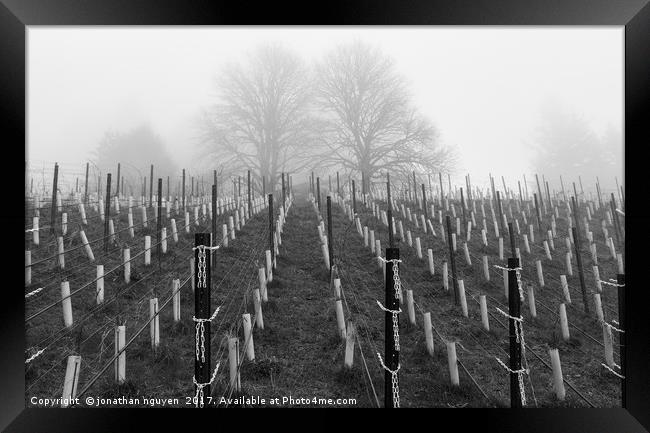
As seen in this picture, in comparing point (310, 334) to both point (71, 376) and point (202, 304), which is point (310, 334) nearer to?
point (202, 304)

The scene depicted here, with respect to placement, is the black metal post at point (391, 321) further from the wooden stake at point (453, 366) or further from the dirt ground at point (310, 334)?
the wooden stake at point (453, 366)

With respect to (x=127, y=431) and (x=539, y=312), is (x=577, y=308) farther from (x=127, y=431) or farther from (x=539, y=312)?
(x=127, y=431)

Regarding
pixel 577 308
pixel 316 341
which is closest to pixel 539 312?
pixel 577 308

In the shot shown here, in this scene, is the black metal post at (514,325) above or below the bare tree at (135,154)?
below

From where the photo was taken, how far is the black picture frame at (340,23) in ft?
8.55

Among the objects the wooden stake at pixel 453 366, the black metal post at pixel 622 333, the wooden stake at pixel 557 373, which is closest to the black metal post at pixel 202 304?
the wooden stake at pixel 453 366

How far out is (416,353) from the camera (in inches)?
152

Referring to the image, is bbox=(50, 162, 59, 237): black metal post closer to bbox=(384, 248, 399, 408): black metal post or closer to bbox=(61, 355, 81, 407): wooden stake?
bbox=(61, 355, 81, 407): wooden stake

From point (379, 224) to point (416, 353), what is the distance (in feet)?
15.6

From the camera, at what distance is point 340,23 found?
3021mm

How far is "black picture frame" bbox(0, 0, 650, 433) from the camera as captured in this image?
2607mm

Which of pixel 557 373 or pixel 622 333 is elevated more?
pixel 622 333

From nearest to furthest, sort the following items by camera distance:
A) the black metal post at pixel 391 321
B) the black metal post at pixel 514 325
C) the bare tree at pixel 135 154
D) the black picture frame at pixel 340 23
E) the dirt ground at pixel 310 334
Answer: the black metal post at pixel 391 321, the black picture frame at pixel 340 23, the black metal post at pixel 514 325, the dirt ground at pixel 310 334, the bare tree at pixel 135 154

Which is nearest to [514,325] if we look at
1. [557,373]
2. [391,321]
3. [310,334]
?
[391,321]
